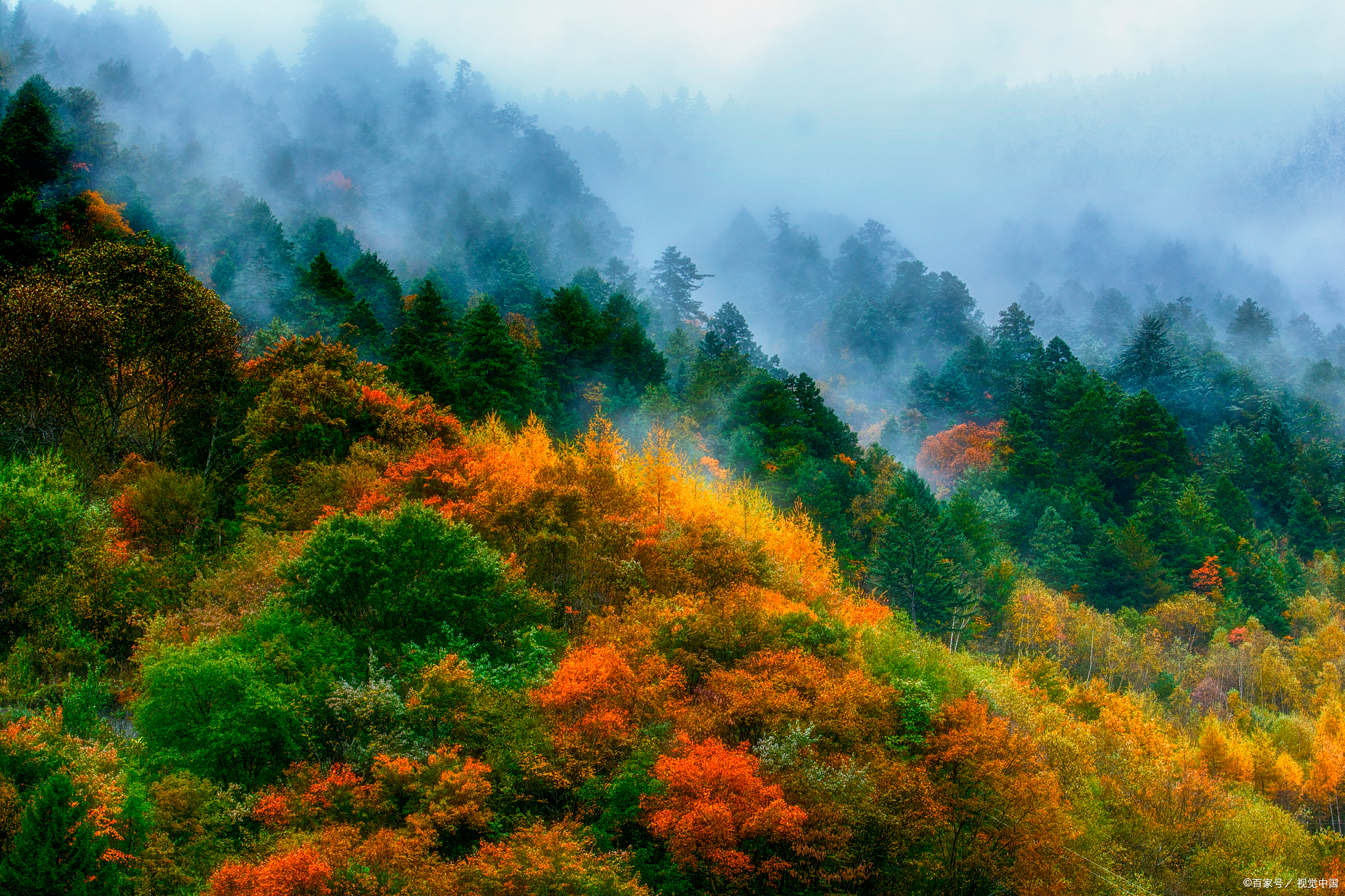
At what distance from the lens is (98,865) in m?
18.8

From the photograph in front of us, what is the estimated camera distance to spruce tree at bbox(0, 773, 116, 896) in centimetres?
1791

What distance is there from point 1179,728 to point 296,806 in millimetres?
49775

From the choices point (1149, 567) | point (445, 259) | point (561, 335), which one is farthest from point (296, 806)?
point (445, 259)

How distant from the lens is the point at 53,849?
1812 centimetres

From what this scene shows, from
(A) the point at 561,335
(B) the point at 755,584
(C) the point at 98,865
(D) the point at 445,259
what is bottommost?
(C) the point at 98,865

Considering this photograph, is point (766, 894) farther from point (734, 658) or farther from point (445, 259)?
point (445, 259)

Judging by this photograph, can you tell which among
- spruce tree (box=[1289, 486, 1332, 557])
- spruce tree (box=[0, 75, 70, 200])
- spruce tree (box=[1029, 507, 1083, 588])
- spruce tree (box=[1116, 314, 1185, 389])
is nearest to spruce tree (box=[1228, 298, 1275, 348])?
spruce tree (box=[1116, 314, 1185, 389])

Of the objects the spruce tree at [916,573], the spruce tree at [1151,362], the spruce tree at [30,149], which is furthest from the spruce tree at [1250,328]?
the spruce tree at [30,149]

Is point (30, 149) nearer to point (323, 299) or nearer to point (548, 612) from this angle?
point (323, 299)

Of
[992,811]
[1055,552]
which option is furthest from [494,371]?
[1055,552]

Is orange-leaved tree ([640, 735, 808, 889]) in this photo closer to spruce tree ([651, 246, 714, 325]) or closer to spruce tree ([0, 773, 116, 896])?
spruce tree ([0, 773, 116, 896])

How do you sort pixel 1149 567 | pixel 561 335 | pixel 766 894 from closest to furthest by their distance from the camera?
A: pixel 766 894
pixel 561 335
pixel 1149 567

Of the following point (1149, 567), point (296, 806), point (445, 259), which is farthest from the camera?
point (445, 259)

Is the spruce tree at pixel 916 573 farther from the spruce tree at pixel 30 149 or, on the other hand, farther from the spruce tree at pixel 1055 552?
the spruce tree at pixel 30 149
